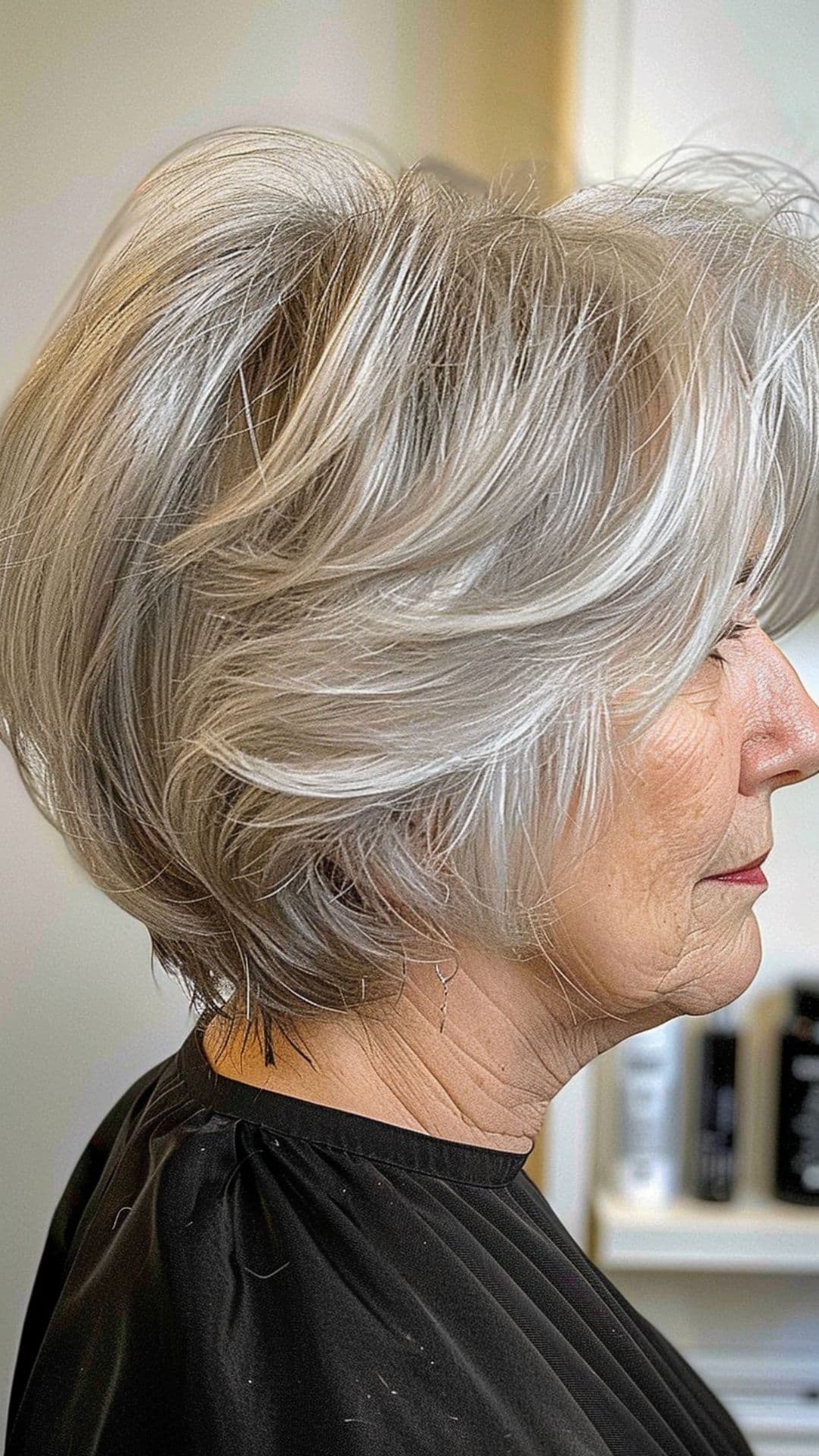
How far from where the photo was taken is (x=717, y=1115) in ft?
4.62

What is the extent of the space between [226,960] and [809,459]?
1.30 ft

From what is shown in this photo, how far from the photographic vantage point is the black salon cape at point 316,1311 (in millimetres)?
541

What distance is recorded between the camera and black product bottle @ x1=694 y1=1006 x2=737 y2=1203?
1396 mm

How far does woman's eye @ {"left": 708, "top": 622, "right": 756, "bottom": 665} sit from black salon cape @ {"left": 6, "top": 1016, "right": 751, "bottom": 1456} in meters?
0.27

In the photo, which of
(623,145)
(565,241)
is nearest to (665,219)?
(565,241)

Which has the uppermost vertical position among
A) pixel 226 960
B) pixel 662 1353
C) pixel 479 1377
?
pixel 226 960

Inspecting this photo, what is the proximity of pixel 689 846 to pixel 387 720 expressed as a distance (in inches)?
6.6

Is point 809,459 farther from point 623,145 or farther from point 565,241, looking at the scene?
point 623,145

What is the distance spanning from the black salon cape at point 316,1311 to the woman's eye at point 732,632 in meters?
0.27

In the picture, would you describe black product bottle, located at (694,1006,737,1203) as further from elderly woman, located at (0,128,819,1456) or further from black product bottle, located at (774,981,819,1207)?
elderly woman, located at (0,128,819,1456)

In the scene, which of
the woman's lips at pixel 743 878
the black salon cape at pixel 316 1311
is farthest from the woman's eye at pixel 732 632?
the black salon cape at pixel 316 1311

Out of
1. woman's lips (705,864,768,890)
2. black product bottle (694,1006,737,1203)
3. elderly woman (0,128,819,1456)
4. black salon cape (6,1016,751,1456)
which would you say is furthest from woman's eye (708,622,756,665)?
black product bottle (694,1006,737,1203)

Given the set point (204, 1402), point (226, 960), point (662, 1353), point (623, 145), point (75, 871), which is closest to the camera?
point (204, 1402)

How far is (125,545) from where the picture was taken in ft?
1.99
